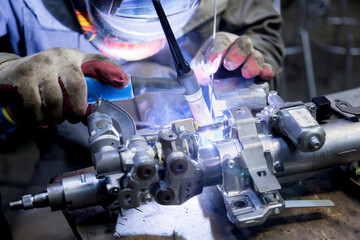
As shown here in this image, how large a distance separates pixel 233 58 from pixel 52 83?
2.82 feet

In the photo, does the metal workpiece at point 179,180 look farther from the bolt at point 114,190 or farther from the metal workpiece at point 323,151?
the metal workpiece at point 323,151

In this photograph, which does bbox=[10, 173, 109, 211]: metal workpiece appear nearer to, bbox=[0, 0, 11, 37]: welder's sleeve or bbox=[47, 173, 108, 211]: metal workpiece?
bbox=[47, 173, 108, 211]: metal workpiece

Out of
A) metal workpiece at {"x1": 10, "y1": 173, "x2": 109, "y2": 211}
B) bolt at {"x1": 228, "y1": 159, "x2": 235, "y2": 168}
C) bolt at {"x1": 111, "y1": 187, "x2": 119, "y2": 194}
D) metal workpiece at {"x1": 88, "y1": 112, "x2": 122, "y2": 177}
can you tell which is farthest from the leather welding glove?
bolt at {"x1": 228, "y1": 159, "x2": 235, "y2": 168}

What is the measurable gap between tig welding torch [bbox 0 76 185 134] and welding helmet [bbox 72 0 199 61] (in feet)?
1.27

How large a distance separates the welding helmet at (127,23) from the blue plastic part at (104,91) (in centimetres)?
42

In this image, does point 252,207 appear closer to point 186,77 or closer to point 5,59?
point 186,77

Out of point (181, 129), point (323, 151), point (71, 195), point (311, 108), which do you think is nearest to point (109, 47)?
point (181, 129)

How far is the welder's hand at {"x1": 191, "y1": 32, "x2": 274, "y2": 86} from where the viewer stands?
1.57 m

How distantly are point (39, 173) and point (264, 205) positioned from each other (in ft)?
5.66

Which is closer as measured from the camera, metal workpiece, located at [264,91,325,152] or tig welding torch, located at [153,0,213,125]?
metal workpiece, located at [264,91,325,152]

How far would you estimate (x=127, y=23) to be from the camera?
5.32ft

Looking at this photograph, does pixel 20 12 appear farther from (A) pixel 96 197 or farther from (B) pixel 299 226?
(B) pixel 299 226

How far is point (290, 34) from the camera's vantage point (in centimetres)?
521

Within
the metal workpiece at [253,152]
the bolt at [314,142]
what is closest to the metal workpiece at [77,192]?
the metal workpiece at [253,152]
